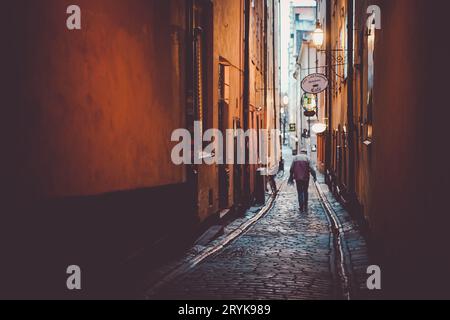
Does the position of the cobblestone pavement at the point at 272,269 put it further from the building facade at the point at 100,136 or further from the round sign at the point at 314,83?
the round sign at the point at 314,83

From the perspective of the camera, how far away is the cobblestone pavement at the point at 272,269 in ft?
27.6

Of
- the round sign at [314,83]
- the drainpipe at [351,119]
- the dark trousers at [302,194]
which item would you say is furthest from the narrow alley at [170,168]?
the round sign at [314,83]

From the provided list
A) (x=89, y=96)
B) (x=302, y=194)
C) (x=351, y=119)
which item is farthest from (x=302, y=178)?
(x=89, y=96)

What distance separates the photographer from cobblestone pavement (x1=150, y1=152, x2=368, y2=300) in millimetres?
8414

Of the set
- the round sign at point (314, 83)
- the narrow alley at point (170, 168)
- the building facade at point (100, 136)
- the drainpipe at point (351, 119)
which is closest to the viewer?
the narrow alley at point (170, 168)

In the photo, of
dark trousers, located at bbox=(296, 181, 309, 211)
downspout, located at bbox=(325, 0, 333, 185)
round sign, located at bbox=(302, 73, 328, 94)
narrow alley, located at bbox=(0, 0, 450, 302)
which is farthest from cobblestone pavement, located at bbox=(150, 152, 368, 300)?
downspout, located at bbox=(325, 0, 333, 185)

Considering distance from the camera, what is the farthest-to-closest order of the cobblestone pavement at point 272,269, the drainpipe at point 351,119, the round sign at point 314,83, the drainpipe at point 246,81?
the round sign at point 314,83, the drainpipe at point 246,81, the drainpipe at point 351,119, the cobblestone pavement at point 272,269

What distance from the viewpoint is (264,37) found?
102ft

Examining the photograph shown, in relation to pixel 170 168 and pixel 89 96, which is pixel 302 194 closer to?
pixel 170 168

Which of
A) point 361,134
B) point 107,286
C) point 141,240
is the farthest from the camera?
point 361,134

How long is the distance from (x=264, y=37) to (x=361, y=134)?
1630 cm
